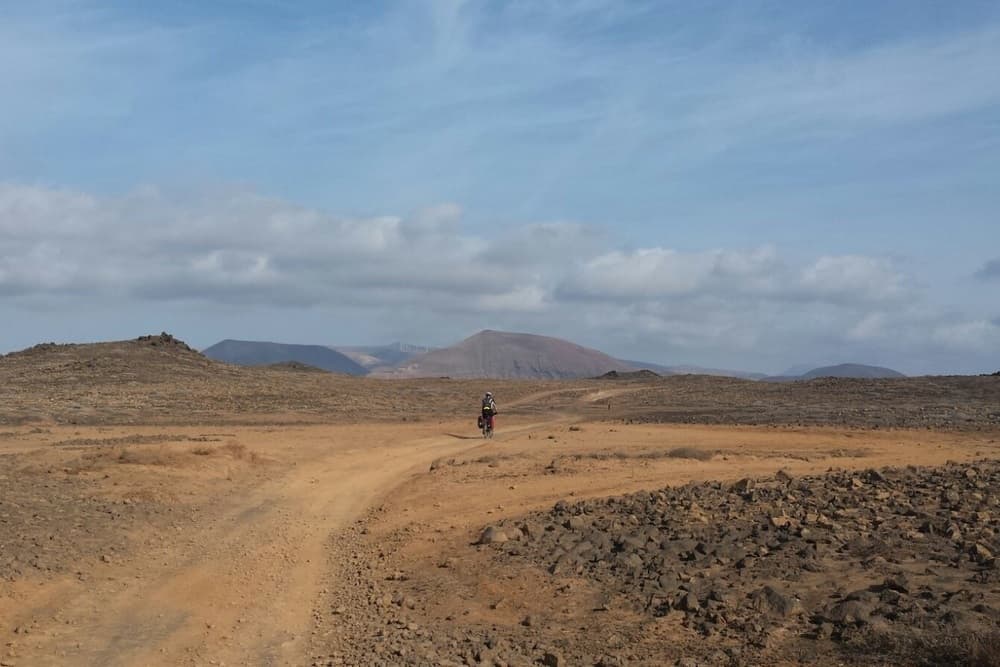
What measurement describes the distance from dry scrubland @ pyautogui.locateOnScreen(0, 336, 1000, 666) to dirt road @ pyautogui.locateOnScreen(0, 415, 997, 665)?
7 centimetres

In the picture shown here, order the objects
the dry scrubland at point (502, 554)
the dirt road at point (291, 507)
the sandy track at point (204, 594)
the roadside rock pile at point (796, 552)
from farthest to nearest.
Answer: the dirt road at point (291, 507) → the sandy track at point (204, 594) → the dry scrubland at point (502, 554) → the roadside rock pile at point (796, 552)

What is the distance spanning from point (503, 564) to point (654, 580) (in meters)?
2.59

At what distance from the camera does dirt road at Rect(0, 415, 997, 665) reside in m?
10.3

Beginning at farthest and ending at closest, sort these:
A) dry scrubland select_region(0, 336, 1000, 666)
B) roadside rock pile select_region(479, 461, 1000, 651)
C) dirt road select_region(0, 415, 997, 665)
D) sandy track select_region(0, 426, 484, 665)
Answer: dirt road select_region(0, 415, 997, 665) → sandy track select_region(0, 426, 484, 665) → dry scrubland select_region(0, 336, 1000, 666) → roadside rock pile select_region(479, 461, 1000, 651)

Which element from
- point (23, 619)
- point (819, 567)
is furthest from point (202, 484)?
point (819, 567)

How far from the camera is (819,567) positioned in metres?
10.5

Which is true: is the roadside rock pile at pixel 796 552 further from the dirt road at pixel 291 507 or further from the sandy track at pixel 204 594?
the sandy track at pixel 204 594

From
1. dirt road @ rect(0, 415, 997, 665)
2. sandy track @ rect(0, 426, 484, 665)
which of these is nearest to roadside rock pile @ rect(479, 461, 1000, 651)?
dirt road @ rect(0, 415, 997, 665)

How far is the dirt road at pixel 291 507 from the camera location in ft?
33.9

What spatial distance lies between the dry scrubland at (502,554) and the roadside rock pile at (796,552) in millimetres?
40

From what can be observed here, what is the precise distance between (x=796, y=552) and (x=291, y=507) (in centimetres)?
1094

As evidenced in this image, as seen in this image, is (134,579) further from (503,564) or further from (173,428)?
(173,428)

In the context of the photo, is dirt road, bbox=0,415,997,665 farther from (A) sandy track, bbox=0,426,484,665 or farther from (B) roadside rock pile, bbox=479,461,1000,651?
(B) roadside rock pile, bbox=479,461,1000,651

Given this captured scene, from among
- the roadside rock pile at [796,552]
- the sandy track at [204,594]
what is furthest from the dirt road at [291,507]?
the roadside rock pile at [796,552]
